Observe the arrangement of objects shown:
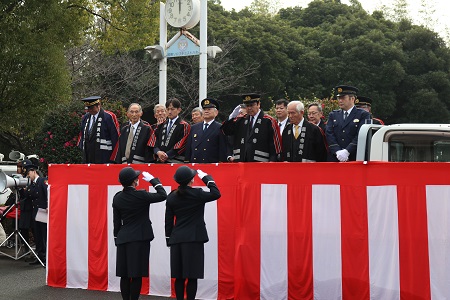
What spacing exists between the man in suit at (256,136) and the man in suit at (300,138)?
15 cm

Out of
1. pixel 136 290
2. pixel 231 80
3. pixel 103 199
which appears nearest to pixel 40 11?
pixel 103 199

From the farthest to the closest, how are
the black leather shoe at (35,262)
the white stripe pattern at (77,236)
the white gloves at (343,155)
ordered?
the black leather shoe at (35,262)
the white stripe pattern at (77,236)
the white gloves at (343,155)

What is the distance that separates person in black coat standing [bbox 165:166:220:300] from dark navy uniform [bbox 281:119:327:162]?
1780mm

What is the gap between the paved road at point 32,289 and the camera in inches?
379

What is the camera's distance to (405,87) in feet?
131

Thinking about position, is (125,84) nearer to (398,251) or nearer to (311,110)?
(311,110)

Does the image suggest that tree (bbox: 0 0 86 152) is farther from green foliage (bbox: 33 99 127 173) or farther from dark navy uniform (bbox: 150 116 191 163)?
dark navy uniform (bbox: 150 116 191 163)

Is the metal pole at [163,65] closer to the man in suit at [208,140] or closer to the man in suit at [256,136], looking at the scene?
the man in suit at [208,140]

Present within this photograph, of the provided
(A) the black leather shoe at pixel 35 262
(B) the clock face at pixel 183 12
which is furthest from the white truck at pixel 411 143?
(B) the clock face at pixel 183 12

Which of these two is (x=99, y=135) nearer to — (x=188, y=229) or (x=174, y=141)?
(x=174, y=141)

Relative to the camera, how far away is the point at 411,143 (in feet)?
27.0

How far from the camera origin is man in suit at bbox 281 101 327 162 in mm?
9406

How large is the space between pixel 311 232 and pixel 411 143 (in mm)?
1527

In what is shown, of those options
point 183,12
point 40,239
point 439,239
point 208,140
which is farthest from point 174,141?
point 183,12
